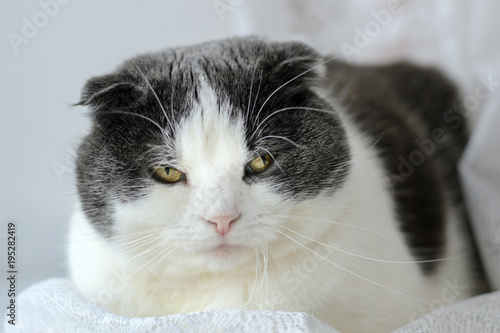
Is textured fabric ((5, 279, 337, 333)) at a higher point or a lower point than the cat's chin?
lower

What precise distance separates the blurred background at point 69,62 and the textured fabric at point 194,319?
0.71 ft

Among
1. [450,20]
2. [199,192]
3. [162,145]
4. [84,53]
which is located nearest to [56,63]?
[84,53]

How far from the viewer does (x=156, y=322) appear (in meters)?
0.79

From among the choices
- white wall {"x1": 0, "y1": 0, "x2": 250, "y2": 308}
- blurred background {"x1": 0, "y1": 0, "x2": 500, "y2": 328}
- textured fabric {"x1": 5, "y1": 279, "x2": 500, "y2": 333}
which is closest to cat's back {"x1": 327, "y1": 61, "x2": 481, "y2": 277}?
blurred background {"x1": 0, "y1": 0, "x2": 500, "y2": 328}

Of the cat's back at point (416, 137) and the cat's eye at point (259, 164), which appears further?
the cat's back at point (416, 137)

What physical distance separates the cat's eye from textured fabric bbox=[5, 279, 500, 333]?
255 mm

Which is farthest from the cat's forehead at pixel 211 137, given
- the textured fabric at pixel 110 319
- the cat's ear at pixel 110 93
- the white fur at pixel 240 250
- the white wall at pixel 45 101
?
the white wall at pixel 45 101

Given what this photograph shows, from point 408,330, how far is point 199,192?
440 mm

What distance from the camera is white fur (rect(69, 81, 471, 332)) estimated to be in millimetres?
836

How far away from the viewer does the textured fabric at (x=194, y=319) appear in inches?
30.2

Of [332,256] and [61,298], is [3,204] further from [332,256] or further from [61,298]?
[332,256]

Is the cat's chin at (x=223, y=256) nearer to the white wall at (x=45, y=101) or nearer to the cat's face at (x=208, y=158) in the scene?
the cat's face at (x=208, y=158)

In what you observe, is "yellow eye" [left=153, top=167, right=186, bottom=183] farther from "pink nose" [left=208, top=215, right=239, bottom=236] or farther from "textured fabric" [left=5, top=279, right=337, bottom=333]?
"textured fabric" [left=5, top=279, right=337, bottom=333]

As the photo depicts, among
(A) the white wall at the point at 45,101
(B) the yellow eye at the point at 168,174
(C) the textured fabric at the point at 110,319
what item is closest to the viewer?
(C) the textured fabric at the point at 110,319
